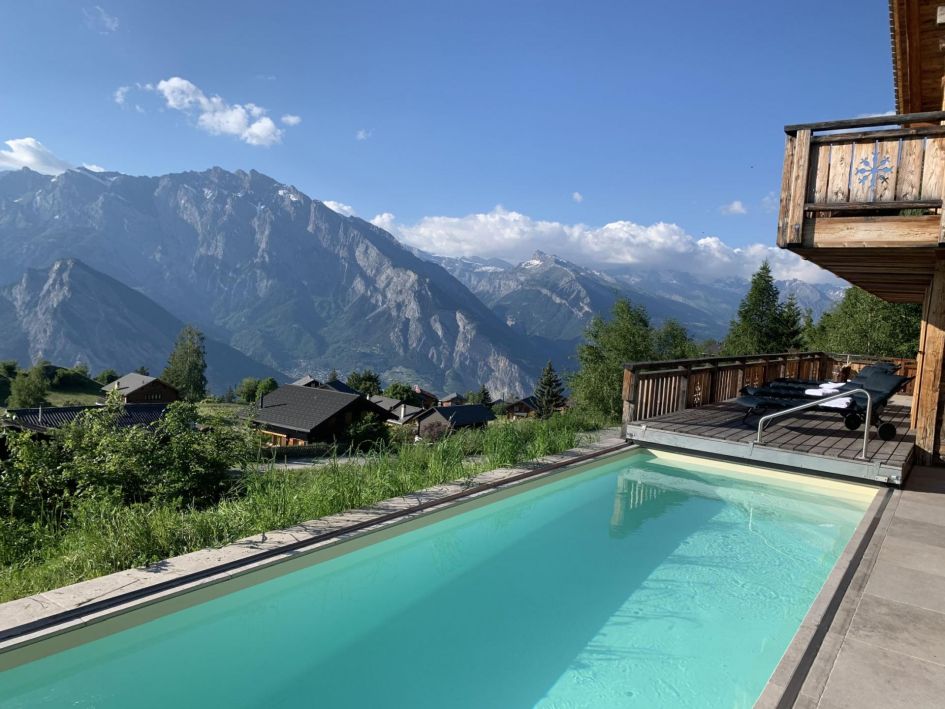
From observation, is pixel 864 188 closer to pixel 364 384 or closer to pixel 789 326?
pixel 789 326

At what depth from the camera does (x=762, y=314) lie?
4284 cm

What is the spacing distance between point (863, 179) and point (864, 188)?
8 cm

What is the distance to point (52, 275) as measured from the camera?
19650 centimetres

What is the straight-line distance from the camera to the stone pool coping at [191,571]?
8.48 feet

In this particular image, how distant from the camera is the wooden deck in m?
5.53

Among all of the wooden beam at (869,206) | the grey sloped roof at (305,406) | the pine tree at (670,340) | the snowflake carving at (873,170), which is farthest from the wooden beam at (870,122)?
the grey sloped roof at (305,406)

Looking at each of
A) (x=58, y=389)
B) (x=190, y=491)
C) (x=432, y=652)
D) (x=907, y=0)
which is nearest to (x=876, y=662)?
(x=432, y=652)

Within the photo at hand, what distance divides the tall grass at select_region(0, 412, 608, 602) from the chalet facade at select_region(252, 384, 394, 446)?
3421 centimetres

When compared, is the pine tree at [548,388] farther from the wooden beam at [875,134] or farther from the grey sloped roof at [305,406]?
the wooden beam at [875,134]

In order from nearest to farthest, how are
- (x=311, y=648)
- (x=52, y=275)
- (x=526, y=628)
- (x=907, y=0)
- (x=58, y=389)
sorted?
(x=311, y=648) < (x=526, y=628) < (x=907, y=0) < (x=58, y=389) < (x=52, y=275)

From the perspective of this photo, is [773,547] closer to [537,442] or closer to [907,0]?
[537,442]

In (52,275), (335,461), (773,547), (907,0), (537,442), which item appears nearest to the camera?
(773,547)

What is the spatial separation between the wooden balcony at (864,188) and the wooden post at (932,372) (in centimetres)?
71

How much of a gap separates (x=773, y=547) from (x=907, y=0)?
18.3 ft
